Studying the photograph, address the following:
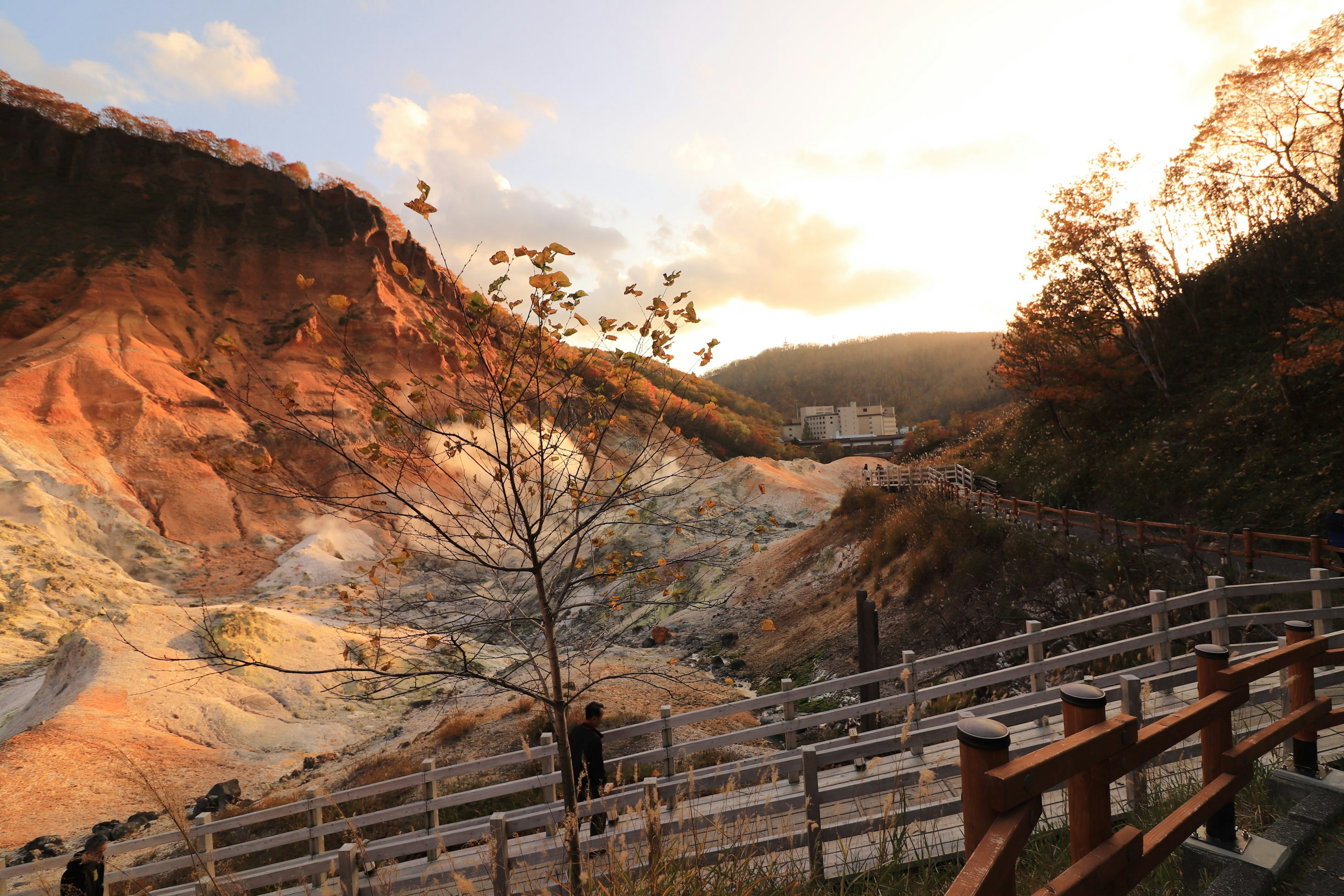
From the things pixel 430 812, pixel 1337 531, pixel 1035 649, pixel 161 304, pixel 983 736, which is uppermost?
pixel 161 304

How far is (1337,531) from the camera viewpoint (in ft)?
34.9

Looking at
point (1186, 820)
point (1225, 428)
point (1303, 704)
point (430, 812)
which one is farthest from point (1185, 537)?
point (430, 812)

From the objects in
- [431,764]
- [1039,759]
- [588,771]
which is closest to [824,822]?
[588,771]

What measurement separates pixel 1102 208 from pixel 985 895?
30.9 metres

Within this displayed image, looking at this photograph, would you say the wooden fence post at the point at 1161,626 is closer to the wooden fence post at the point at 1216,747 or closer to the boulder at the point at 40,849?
the wooden fence post at the point at 1216,747

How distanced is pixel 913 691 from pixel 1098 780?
17.3 ft

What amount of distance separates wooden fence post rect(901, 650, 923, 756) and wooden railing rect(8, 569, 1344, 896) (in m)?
0.02

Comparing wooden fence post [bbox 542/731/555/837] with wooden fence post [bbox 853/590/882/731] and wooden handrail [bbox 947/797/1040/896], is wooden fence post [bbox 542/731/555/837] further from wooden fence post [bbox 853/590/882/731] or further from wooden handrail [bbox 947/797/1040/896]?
wooden fence post [bbox 853/590/882/731]

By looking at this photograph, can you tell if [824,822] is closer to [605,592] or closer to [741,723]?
[741,723]

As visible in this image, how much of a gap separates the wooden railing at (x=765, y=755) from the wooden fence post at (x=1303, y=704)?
2026 mm

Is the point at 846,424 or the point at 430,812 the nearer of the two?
the point at 430,812

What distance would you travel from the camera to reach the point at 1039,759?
6.16ft

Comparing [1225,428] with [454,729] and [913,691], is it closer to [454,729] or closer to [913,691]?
[913,691]

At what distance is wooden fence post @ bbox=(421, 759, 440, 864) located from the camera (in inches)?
264
